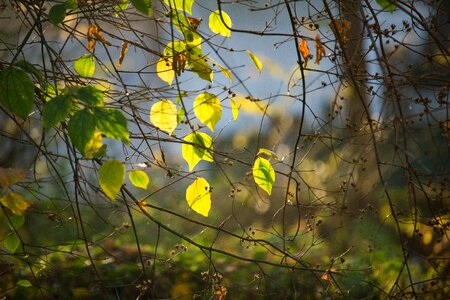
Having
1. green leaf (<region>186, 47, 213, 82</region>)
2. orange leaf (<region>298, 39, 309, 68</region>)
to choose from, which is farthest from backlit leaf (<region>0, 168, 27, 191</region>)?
orange leaf (<region>298, 39, 309, 68</region>)

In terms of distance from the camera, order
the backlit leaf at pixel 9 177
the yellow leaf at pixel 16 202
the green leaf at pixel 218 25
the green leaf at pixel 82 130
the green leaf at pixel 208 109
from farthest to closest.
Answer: the green leaf at pixel 218 25 → the green leaf at pixel 208 109 → the yellow leaf at pixel 16 202 → the backlit leaf at pixel 9 177 → the green leaf at pixel 82 130

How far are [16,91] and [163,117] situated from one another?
0.44 meters

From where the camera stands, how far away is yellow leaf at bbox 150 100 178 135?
2.09m

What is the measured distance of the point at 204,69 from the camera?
6.89 feet

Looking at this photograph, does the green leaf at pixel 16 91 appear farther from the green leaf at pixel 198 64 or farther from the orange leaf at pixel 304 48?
the orange leaf at pixel 304 48

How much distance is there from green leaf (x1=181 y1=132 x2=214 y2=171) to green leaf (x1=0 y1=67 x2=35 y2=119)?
18.1 inches

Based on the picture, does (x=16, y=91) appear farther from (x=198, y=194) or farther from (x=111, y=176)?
(x=198, y=194)

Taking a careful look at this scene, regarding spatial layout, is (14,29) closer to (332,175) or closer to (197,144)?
(332,175)

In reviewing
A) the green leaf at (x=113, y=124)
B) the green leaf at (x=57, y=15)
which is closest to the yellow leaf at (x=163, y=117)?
the green leaf at (x=57, y=15)

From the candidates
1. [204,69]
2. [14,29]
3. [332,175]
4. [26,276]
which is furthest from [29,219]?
[204,69]

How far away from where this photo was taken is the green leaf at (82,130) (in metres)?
1.53

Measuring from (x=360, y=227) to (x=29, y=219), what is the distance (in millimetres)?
2515

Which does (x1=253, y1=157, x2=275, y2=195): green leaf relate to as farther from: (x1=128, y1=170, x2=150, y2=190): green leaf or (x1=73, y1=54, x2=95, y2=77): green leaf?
(x1=73, y1=54, x2=95, y2=77): green leaf

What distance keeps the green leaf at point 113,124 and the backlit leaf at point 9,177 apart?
0.34 metres
